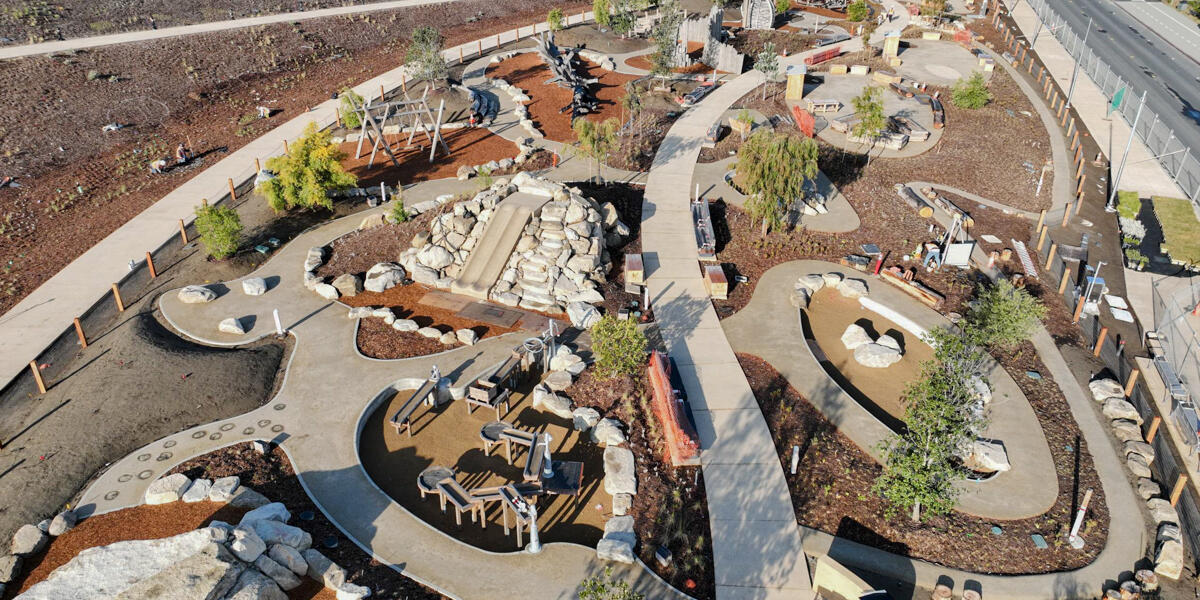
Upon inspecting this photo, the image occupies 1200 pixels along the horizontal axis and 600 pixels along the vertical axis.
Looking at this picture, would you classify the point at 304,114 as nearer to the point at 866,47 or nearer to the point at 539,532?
the point at 539,532

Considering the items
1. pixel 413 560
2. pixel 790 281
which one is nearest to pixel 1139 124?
pixel 790 281

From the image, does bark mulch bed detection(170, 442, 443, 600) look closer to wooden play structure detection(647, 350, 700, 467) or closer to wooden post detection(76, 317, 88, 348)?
wooden play structure detection(647, 350, 700, 467)

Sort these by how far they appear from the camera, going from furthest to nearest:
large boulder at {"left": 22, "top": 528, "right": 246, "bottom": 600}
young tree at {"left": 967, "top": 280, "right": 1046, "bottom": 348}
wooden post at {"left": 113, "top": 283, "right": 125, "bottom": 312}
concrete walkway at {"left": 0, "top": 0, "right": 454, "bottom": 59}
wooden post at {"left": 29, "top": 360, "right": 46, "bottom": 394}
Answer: concrete walkway at {"left": 0, "top": 0, "right": 454, "bottom": 59}, wooden post at {"left": 113, "top": 283, "right": 125, "bottom": 312}, young tree at {"left": 967, "top": 280, "right": 1046, "bottom": 348}, wooden post at {"left": 29, "top": 360, "right": 46, "bottom": 394}, large boulder at {"left": 22, "top": 528, "right": 246, "bottom": 600}

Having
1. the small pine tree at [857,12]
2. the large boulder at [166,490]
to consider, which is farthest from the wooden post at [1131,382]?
the small pine tree at [857,12]

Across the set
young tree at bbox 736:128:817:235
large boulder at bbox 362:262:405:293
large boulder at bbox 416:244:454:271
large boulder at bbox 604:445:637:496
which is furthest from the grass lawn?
large boulder at bbox 362:262:405:293

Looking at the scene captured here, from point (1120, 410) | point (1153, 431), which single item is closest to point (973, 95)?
point (1120, 410)

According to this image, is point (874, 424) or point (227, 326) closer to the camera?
point (874, 424)
